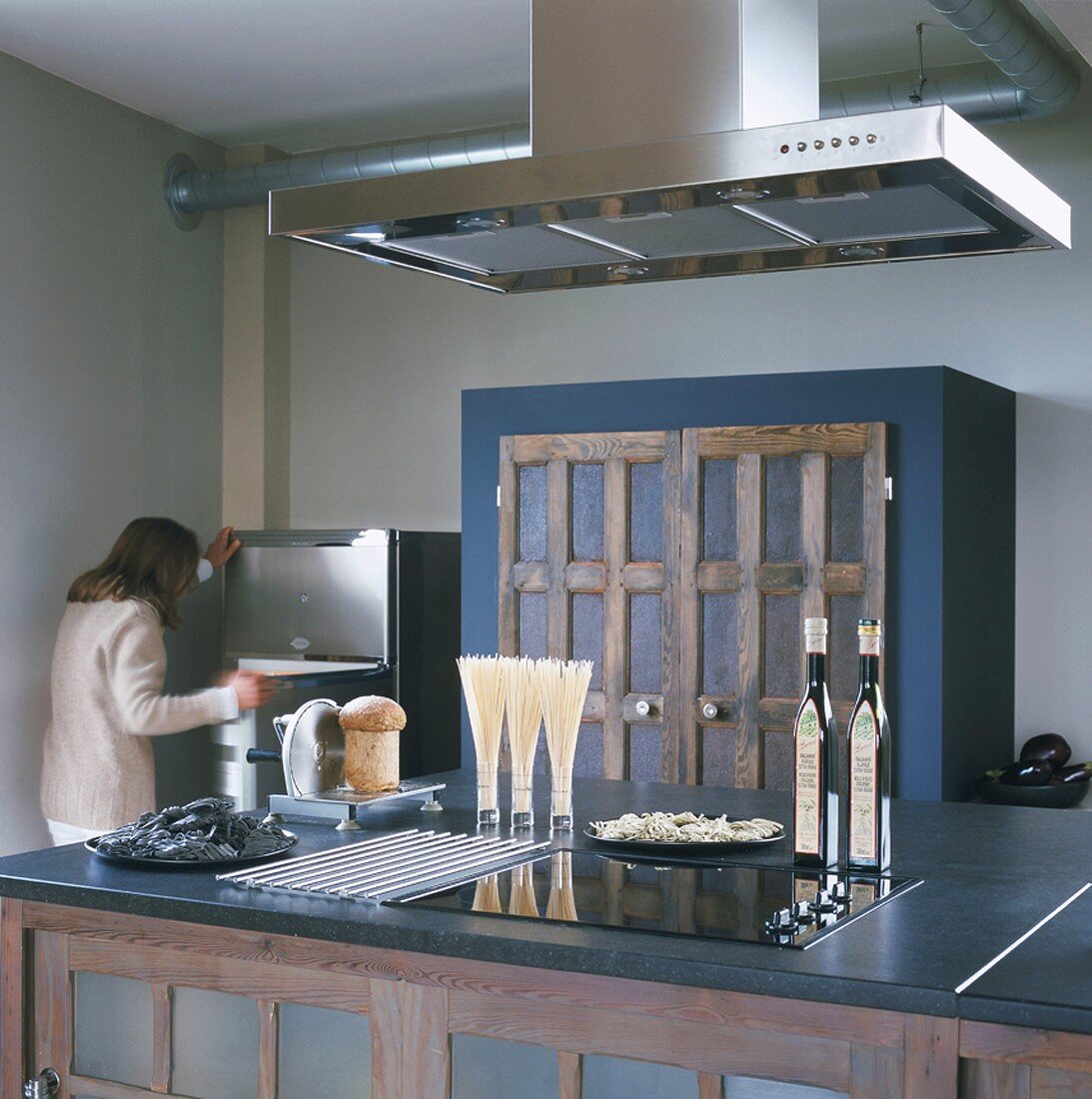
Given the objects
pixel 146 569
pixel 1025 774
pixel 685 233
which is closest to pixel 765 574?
pixel 1025 774

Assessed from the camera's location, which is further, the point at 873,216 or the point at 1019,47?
the point at 1019,47

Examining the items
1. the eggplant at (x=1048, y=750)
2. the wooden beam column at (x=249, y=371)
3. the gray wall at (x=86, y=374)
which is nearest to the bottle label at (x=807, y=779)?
the eggplant at (x=1048, y=750)

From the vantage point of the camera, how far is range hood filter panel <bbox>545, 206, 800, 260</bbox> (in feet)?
7.68

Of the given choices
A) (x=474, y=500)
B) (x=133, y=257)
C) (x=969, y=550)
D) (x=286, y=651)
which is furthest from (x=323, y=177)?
(x=969, y=550)

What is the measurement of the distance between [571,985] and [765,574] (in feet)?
8.24

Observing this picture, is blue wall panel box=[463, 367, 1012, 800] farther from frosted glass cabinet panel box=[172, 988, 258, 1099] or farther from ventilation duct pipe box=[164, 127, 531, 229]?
frosted glass cabinet panel box=[172, 988, 258, 1099]

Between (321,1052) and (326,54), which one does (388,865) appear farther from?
(326,54)

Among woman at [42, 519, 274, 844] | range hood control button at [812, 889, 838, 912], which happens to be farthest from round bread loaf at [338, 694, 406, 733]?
woman at [42, 519, 274, 844]

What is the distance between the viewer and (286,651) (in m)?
5.05

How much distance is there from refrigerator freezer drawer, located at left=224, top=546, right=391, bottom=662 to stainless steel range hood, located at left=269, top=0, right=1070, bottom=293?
2327 millimetres

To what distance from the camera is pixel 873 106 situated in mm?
4320

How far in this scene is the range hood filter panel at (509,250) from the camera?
2.49 meters

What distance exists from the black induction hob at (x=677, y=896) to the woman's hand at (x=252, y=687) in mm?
2290

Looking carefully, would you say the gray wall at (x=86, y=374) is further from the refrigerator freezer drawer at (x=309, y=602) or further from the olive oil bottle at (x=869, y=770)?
the olive oil bottle at (x=869, y=770)
